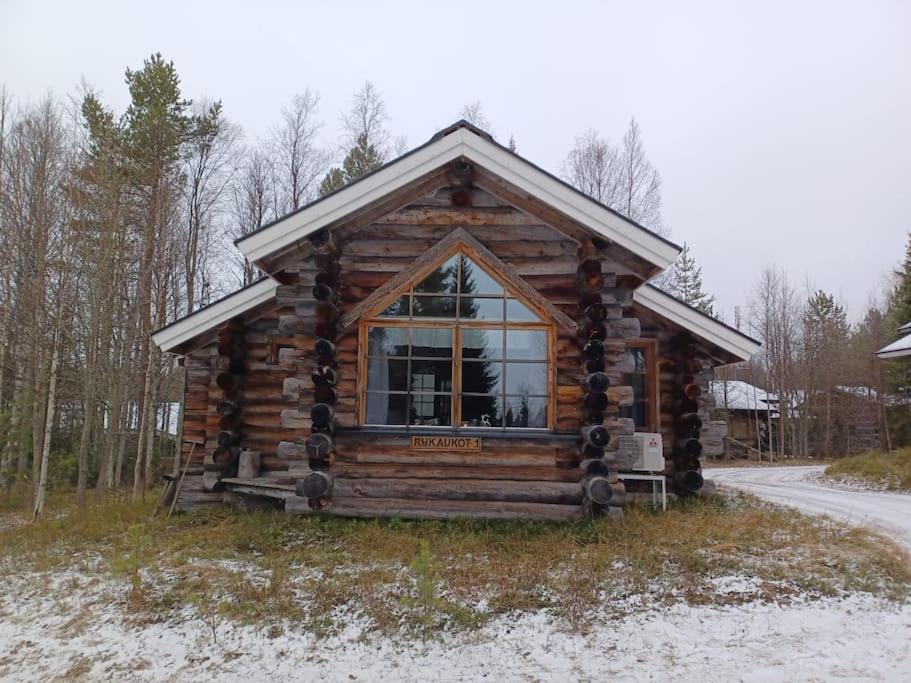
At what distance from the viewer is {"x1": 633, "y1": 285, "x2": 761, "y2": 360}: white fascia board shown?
31.8 feet

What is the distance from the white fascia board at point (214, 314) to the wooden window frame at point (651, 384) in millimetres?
6555

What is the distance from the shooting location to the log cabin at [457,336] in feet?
25.6

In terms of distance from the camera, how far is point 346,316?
8.12m

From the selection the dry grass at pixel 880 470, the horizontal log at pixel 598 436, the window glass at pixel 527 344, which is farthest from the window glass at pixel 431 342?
the dry grass at pixel 880 470

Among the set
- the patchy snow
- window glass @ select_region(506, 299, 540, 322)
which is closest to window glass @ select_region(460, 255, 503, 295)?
window glass @ select_region(506, 299, 540, 322)

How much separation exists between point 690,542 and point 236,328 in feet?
25.8

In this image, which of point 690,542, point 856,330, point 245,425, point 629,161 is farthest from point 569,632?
point 856,330

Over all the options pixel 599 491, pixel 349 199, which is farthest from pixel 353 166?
pixel 599 491

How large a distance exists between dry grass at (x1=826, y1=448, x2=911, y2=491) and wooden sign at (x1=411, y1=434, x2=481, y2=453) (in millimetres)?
12577

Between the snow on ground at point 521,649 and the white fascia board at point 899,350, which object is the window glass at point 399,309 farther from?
the white fascia board at point 899,350

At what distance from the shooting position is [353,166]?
82.5 ft

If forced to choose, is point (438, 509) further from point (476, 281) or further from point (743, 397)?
point (743, 397)

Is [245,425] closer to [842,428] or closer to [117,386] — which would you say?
[117,386]

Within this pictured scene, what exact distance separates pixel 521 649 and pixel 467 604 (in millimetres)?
769
